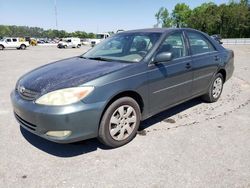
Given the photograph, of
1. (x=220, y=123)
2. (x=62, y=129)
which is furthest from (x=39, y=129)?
(x=220, y=123)

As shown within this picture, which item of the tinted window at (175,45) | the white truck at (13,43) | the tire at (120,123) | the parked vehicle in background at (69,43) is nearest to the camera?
the tire at (120,123)

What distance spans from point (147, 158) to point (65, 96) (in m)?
1.29

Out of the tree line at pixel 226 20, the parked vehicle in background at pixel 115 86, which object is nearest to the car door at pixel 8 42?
the parked vehicle in background at pixel 115 86

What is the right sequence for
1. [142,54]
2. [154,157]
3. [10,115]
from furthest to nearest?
1. [10,115]
2. [142,54]
3. [154,157]

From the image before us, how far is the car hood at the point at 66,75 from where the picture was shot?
10.1 ft

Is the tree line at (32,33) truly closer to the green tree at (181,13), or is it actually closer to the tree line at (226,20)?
the green tree at (181,13)

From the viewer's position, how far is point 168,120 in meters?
4.40

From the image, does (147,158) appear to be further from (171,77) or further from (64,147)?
(171,77)

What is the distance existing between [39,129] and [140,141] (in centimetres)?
143

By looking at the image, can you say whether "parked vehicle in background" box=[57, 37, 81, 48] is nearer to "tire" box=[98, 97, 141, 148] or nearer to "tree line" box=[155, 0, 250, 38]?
"tree line" box=[155, 0, 250, 38]

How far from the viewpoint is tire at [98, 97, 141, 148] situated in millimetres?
3199

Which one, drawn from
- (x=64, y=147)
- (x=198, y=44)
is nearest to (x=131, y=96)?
(x=64, y=147)

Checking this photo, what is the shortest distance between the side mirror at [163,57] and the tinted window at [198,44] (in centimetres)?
112

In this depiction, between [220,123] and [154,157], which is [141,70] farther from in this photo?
[220,123]
